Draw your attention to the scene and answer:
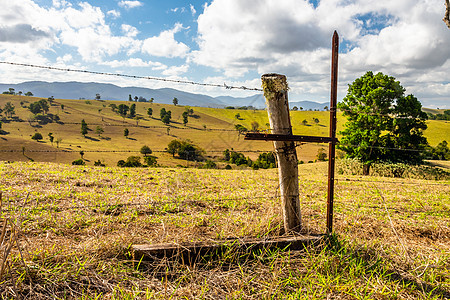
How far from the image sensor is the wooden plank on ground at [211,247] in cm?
337

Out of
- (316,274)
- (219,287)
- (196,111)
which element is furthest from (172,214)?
(196,111)

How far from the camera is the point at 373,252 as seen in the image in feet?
12.4

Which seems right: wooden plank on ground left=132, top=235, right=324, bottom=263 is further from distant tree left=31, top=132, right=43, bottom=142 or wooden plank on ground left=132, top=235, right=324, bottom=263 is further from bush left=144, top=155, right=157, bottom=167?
distant tree left=31, top=132, right=43, bottom=142

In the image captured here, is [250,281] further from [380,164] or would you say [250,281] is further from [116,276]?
[380,164]

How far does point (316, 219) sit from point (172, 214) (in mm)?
2930

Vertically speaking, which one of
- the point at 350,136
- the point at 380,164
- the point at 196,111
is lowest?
the point at 380,164

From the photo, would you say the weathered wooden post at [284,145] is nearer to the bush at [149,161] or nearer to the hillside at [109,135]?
the hillside at [109,135]

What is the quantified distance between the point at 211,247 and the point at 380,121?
23585mm

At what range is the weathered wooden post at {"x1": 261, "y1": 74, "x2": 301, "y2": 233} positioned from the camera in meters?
3.76

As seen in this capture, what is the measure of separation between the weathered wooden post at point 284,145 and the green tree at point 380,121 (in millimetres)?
20414

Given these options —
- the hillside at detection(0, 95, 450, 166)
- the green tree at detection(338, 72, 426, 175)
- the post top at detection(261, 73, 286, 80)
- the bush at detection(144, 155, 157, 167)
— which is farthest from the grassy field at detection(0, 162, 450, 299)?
the bush at detection(144, 155, 157, 167)

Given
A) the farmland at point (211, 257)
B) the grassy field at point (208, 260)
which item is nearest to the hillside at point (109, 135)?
the farmland at point (211, 257)

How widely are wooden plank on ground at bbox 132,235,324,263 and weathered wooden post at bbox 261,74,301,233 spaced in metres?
0.27

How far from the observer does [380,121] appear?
22734 millimetres
